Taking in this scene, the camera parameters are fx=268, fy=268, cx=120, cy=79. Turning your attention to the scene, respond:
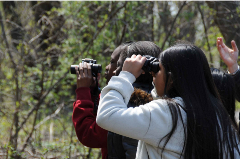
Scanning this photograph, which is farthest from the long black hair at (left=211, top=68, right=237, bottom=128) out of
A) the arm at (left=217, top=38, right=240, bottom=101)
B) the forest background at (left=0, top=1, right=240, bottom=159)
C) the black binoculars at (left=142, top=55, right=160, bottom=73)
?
the forest background at (left=0, top=1, right=240, bottom=159)

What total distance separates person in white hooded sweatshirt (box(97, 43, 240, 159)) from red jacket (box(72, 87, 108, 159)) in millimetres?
445

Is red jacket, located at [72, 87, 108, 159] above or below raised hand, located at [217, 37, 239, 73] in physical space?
below

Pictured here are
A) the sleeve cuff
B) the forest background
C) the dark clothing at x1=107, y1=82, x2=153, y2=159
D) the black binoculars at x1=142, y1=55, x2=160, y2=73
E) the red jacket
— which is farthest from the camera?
the forest background

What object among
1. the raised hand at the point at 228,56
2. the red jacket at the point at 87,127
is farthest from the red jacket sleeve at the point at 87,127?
the raised hand at the point at 228,56

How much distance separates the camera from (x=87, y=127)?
188 cm

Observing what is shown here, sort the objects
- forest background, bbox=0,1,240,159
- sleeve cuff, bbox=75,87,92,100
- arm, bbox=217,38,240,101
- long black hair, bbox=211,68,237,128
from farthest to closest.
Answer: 1. forest background, bbox=0,1,240,159
2. arm, bbox=217,38,240,101
3. long black hair, bbox=211,68,237,128
4. sleeve cuff, bbox=75,87,92,100

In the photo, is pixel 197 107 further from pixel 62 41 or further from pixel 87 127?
pixel 62 41

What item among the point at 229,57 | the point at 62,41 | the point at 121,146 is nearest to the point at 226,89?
the point at 229,57

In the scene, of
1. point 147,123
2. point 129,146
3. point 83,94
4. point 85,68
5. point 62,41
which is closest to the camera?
point 147,123

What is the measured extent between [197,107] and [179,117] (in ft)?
0.34

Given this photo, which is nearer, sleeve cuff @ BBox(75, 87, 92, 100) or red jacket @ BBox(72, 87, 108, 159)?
red jacket @ BBox(72, 87, 108, 159)

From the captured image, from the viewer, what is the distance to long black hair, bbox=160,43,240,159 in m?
1.37

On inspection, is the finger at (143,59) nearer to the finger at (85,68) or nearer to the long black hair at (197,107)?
the long black hair at (197,107)

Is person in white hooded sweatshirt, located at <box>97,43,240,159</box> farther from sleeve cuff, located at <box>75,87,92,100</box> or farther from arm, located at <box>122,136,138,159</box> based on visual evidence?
sleeve cuff, located at <box>75,87,92,100</box>
